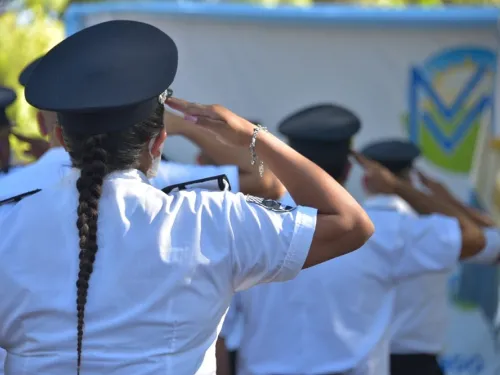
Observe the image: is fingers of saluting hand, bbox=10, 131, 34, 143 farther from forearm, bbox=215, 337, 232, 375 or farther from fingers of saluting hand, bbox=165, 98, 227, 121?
fingers of saluting hand, bbox=165, 98, 227, 121

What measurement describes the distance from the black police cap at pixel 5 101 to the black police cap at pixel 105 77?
5.14ft

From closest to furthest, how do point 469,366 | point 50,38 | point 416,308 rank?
point 416,308, point 469,366, point 50,38

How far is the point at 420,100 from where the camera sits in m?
Answer: 4.74

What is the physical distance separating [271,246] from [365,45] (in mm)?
3376

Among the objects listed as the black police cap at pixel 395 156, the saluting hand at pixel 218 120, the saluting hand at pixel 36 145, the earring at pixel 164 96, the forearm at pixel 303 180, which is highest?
the earring at pixel 164 96

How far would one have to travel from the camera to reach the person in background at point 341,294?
2.51m

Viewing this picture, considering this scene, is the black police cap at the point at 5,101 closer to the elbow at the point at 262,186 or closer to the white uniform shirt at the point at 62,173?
the white uniform shirt at the point at 62,173

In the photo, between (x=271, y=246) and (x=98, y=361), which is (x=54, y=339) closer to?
(x=98, y=361)

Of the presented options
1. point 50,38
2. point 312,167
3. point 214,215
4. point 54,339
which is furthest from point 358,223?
point 50,38

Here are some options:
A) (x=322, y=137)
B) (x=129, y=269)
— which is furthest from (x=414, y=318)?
(x=129, y=269)

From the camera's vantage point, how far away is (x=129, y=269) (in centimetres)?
146

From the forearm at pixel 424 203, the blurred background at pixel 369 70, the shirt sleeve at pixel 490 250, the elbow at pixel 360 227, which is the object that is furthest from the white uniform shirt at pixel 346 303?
the blurred background at pixel 369 70

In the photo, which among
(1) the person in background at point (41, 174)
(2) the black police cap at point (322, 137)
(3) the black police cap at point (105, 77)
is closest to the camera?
(3) the black police cap at point (105, 77)

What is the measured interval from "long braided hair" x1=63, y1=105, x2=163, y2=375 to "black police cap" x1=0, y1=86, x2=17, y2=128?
Result: 5.21ft
